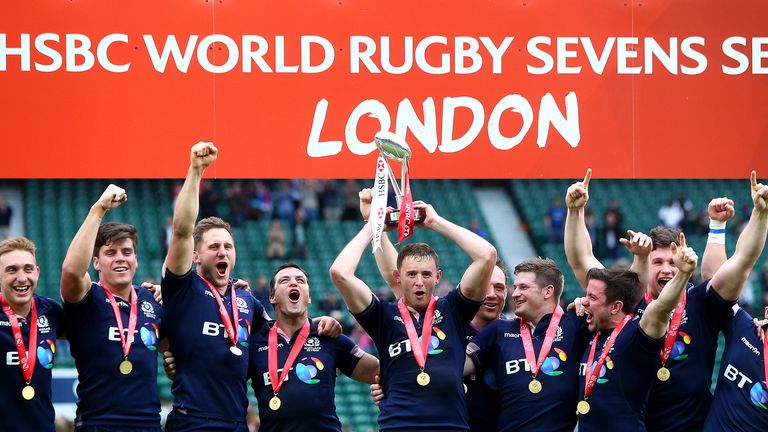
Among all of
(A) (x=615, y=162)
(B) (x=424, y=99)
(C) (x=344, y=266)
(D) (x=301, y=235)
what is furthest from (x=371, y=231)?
(D) (x=301, y=235)

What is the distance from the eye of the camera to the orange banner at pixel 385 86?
660 centimetres

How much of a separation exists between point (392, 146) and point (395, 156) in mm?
70

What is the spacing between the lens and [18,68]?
259 inches

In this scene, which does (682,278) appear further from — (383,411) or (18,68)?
(18,68)

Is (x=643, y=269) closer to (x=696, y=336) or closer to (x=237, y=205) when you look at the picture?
(x=696, y=336)

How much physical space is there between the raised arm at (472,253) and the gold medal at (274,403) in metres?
1.20

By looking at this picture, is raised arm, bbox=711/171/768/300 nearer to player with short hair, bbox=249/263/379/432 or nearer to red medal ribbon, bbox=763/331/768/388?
red medal ribbon, bbox=763/331/768/388

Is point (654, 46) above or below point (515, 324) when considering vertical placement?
above

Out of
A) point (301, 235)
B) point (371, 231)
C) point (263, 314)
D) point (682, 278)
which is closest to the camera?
point (682, 278)

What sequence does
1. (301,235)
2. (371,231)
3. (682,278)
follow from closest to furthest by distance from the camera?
(682,278) < (371,231) < (301,235)

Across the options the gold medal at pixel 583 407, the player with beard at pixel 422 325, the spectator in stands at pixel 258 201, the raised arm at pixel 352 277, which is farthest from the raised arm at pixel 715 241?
the spectator in stands at pixel 258 201

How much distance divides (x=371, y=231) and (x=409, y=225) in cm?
39

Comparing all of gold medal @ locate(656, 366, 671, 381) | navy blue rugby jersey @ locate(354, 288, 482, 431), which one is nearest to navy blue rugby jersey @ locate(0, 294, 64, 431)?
navy blue rugby jersey @ locate(354, 288, 482, 431)

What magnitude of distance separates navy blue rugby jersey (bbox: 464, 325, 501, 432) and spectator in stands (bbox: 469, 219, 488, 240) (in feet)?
43.5
